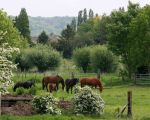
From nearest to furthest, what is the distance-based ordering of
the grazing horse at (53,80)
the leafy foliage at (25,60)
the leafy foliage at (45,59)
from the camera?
1. the grazing horse at (53,80)
2. the leafy foliage at (45,59)
3. the leafy foliage at (25,60)

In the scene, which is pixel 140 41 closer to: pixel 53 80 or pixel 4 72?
pixel 53 80

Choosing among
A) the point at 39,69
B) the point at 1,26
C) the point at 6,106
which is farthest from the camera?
Result: the point at 39,69

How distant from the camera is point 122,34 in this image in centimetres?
6900

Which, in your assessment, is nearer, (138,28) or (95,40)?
(138,28)

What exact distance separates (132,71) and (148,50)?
17.8 feet

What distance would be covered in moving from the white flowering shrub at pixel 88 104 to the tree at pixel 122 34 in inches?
1417

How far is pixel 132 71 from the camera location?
6688cm

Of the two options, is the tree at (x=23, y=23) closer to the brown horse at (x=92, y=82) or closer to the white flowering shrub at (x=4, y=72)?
the brown horse at (x=92, y=82)

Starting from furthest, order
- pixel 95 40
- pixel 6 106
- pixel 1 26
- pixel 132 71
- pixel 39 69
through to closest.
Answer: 1. pixel 95 40
2. pixel 39 69
3. pixel 1 26
4. pixel 132 71
5. pixel 6 106

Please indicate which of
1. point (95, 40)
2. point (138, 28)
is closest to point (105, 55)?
point (138, 28)

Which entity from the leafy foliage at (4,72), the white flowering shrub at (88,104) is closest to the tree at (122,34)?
the white flowering shrub at (88,104)

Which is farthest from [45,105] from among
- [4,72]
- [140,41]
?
[140,41]

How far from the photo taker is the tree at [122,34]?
6775cm

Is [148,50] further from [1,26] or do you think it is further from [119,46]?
[1,26]
